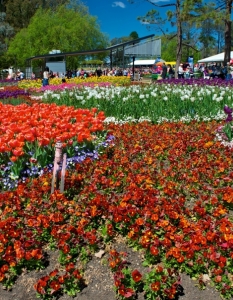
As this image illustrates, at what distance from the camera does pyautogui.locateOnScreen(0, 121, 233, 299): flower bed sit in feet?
8.86

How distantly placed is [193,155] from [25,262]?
10.4 feet

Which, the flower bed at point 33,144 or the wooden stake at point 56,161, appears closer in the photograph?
the wooden stake at point 56,161

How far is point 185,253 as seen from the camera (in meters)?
2.86

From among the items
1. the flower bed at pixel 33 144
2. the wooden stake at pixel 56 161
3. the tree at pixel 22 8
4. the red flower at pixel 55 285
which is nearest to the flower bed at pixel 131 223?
the red flower at pixel 55 285

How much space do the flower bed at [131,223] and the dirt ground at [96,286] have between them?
7 cm

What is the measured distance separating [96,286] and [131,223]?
75cm

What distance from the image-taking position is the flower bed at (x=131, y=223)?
2.70m

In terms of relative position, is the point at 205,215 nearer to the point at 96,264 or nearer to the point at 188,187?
the point at 188,187

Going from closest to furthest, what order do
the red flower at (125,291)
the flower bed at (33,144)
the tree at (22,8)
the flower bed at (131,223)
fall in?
the red flower at (125,291) → the flower bed at (131,223) → the flower bed at (33,144) → the tree at (22,8)

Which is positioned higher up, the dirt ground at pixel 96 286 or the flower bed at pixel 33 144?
the flower bed at pixel 33 144

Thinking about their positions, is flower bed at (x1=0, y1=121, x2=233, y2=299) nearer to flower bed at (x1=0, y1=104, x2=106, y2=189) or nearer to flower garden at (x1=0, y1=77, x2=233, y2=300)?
flower garden at (x1=0, y1=77, x2=233, y2=300)

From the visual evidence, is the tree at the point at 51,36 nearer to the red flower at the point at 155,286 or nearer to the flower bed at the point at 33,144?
the flower bed at the point at 33,144

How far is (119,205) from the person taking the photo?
3604 mm

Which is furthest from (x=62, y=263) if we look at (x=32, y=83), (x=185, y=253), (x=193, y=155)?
(x=32, y=83)
